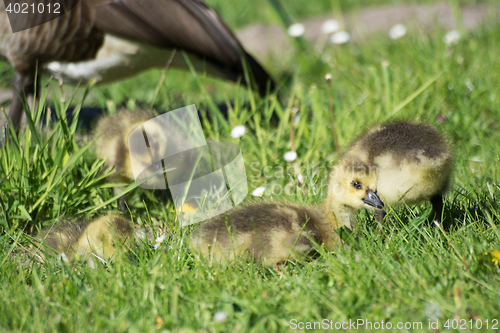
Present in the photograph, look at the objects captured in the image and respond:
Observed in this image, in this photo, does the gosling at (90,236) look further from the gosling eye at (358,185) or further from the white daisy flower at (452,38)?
the white daisy flower at (452,38)

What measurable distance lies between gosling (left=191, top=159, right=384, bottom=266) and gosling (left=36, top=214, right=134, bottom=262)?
0.38 m

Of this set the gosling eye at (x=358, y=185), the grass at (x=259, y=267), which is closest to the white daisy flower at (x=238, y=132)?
the grass at (x=259, y=267)

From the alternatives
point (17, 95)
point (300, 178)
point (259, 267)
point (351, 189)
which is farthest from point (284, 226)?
point (17, 95)

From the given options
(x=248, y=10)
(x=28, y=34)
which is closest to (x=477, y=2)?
(x=248, y=10)

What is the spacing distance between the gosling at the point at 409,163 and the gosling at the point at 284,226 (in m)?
0.07

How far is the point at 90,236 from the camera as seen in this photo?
7.59ft

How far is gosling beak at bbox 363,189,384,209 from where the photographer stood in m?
2.14

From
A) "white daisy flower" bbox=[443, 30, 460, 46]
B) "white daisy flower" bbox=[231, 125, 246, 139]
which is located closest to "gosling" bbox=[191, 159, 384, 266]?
"white daisy flower" bbox=[231, 125, 246, 139]

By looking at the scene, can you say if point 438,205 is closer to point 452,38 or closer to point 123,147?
point 123,147

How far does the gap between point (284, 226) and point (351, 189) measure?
1.13 ft

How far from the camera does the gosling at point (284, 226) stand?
6.98 feet

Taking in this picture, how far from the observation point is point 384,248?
80.1 inches

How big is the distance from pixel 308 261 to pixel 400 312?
0.62 metres

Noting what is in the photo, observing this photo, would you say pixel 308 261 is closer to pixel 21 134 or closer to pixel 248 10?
pixel 21 134
